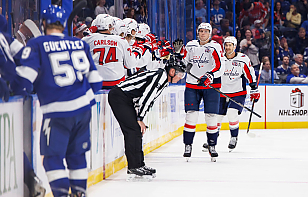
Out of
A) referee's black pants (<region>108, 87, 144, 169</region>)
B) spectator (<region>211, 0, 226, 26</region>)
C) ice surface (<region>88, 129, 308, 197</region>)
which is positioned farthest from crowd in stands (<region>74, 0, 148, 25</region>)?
spectator (<region>211, 0, 226, 26</region>)

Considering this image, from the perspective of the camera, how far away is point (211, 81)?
15.5ft

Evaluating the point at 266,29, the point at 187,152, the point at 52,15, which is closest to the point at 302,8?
the point at 266,29

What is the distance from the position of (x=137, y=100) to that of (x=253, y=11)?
703 centimetres

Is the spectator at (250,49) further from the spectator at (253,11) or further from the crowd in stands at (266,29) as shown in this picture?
the spectator at (253,11)

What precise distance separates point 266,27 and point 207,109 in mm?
5626

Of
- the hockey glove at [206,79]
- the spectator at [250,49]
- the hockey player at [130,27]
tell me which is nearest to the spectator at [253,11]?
the spectator at [250,49]

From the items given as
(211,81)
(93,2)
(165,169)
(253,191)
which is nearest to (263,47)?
(93,2)

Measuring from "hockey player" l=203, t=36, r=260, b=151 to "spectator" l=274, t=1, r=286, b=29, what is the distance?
4.69 meters

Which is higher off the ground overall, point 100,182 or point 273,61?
point 273,61

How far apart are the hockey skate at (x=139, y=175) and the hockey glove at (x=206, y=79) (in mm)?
1389

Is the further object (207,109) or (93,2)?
(93,2)

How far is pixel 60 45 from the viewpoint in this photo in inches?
86.8

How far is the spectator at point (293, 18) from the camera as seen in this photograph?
1021 centimetres

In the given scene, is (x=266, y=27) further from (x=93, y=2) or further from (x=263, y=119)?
(x=93, y=2)
